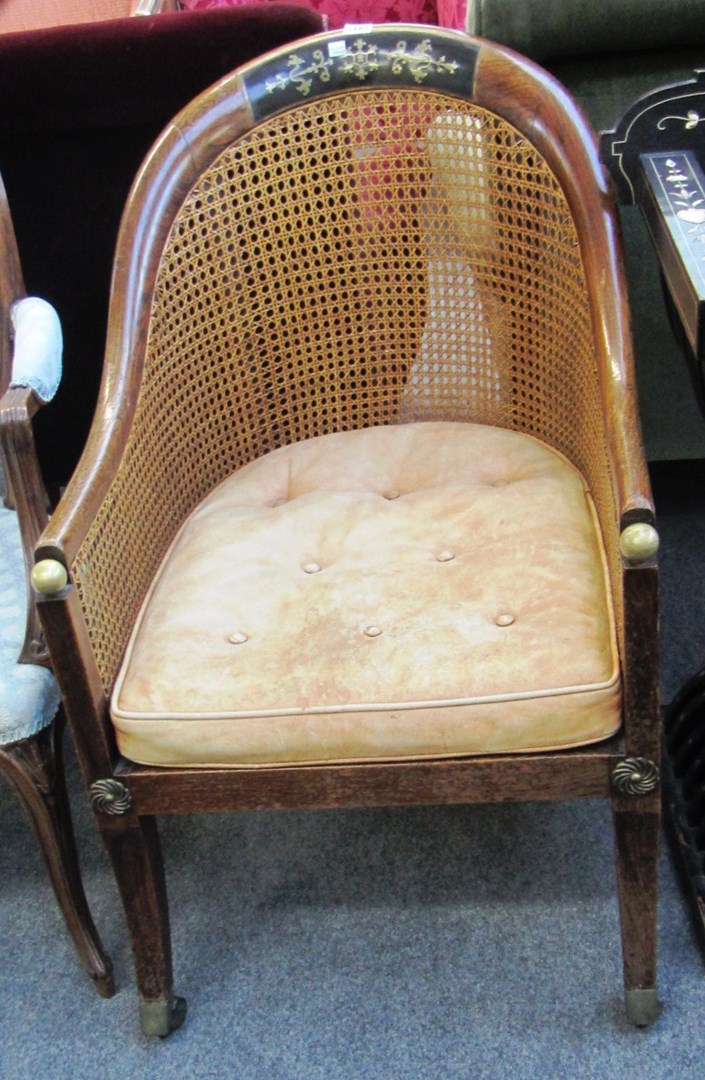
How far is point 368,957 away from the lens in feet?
4.41

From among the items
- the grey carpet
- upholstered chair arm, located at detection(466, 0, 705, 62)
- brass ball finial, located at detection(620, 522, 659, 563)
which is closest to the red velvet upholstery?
upholstered chair arm, located at detection(466, 0, 705, 62)

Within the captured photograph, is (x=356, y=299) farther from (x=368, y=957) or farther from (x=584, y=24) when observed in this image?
(x=368, y=957)

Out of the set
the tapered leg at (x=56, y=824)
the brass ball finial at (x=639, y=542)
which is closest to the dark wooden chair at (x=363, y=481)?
the brass ball finial at (x=639, y=542)

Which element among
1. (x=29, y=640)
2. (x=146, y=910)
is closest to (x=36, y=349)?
(x=29, y=640)

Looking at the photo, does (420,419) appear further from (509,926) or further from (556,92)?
(509,926)

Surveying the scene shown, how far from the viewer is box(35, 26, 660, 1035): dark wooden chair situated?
1069 millimetres

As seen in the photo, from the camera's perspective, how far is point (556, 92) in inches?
49.9

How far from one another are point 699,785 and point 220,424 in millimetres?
750

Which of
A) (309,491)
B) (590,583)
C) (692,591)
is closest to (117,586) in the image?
(309,491)

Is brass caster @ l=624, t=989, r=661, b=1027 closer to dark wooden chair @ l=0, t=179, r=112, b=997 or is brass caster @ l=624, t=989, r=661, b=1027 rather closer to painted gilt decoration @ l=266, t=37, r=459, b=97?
dark wooden chair @ l=0, t=179, r=112, b=997

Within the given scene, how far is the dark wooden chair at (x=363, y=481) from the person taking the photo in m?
1.07

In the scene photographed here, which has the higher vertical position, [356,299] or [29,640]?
[356,299]

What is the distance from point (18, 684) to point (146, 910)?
27 centimetres

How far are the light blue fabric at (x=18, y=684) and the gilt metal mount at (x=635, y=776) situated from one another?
58cm
